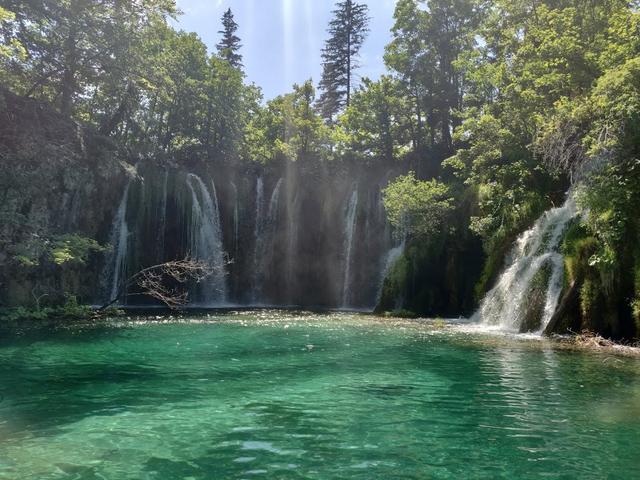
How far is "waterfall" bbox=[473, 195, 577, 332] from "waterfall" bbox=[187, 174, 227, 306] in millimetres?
19946

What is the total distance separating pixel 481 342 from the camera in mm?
15141

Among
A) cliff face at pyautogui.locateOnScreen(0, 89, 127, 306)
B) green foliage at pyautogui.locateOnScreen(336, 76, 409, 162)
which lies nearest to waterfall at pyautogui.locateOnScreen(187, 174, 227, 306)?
cliff face at pyautogui.locateOnScreen(0, 89, 127, 306)

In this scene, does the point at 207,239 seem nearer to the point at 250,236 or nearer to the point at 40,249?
the point at 250,236

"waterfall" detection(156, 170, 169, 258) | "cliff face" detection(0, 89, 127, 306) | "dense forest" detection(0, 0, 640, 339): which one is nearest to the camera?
"cliff face" detection(0, 89, 127, 306)

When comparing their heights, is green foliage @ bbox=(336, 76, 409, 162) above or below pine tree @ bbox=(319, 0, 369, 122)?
below

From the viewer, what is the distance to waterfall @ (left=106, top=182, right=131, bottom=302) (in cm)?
3253

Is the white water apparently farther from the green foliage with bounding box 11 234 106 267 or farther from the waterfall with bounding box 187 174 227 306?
the green foliage with bounding box 11 234 106 267

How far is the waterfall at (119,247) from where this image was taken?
Answer: 32.5 m

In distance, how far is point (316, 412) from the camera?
764cm

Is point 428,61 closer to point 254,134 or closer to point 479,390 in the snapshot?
point 254,134

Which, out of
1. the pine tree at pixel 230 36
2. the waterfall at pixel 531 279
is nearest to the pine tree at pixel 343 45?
the pine tree at pixel 230 36

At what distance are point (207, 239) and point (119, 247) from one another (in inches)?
237

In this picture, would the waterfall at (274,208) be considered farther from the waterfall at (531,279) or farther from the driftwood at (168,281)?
the waterfall at (531,279)

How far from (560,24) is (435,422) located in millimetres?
22740
